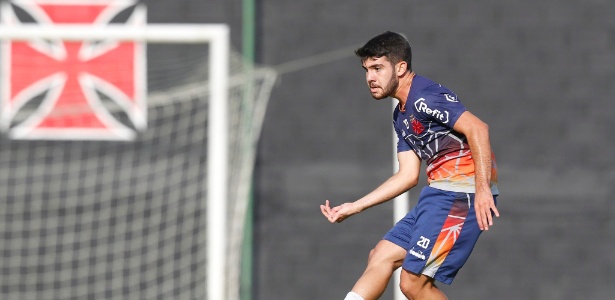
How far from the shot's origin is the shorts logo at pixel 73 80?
8.83 metres

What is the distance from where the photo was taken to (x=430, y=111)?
17.7 ft

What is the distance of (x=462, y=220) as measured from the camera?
5.58 meters

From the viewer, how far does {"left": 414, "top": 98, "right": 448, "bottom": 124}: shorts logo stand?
5.35m

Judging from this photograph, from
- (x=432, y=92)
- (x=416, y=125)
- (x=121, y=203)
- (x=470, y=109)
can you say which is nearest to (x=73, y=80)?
(x=121, y=203)

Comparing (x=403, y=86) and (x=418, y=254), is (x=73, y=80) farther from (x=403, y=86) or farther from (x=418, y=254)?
(x=418, y=254)

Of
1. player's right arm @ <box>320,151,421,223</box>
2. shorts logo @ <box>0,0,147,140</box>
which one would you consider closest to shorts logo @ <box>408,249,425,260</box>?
player's right arm @ <box>320,151,421,223</box>

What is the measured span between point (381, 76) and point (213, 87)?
2.15 meters

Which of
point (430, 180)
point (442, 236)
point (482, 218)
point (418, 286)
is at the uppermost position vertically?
point (430, 180)

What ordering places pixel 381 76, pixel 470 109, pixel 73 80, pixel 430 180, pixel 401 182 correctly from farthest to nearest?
pixel 470 109
pixel 73 80
pixel 401 182
pixel 430 180
pixel 381 76

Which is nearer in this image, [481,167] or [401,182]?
[481,167]

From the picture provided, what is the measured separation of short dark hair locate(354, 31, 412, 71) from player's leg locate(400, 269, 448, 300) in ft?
3.12

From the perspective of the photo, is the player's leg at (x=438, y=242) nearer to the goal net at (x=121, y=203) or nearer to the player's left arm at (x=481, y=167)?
the player's left arm at (x=481, y=167)

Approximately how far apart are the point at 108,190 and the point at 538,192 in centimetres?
313

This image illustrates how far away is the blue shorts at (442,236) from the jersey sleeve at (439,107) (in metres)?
0.39
